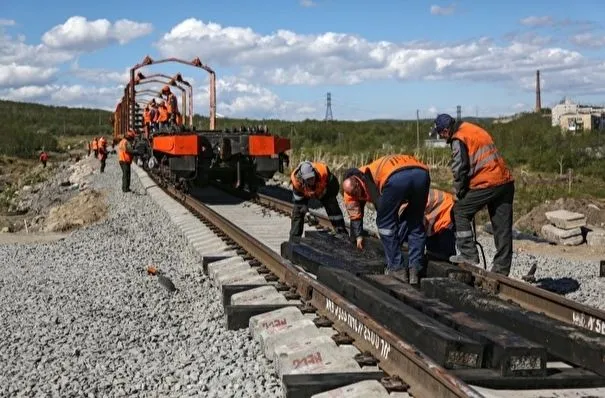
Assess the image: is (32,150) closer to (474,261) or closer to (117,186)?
(117,186)

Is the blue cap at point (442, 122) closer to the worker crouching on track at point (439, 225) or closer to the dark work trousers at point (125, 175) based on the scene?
the worker crouching on track at point (439, 225)

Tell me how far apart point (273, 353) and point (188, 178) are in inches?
464

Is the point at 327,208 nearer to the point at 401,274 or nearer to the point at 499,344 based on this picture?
the point at 401,274

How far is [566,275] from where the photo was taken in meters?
8.66

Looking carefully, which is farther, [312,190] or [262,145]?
[262,145]

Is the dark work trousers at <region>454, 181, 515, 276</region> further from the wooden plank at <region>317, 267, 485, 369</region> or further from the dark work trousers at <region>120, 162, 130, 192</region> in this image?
the dark work trousers at <region>120, 162, 130, 192</region>

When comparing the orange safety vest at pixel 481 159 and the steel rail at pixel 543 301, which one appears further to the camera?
the orange safety vest at pixel 481 159

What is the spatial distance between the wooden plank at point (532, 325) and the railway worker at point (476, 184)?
4.35 feet

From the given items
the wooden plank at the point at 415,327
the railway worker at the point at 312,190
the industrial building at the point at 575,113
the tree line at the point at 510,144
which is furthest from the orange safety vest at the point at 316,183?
the industrial building at the point at 575,113

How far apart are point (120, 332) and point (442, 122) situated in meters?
3.45

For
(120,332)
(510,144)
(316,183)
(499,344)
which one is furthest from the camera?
(510,144)

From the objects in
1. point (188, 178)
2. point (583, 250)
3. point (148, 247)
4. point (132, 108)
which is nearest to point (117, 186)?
point (132, 108)

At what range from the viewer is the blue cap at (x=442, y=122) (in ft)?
24.2

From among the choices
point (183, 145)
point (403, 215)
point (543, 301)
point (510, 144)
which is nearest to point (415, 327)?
point (543, 301)
